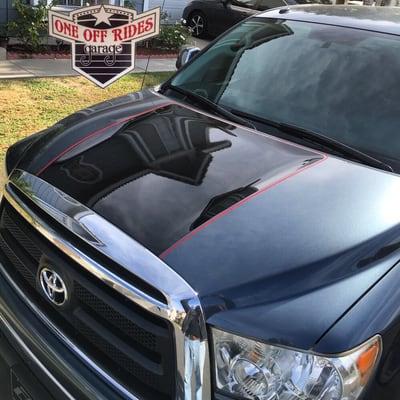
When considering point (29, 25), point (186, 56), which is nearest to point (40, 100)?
point (29, 25)

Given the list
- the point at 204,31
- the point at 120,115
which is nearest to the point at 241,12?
the point at 204,31

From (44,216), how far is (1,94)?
504 cm

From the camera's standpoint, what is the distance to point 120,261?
1778 mm

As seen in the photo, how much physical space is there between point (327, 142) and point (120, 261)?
1.31 metres

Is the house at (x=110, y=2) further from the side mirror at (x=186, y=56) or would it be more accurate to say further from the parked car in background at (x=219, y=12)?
the side mirror at (x=186, y=56)

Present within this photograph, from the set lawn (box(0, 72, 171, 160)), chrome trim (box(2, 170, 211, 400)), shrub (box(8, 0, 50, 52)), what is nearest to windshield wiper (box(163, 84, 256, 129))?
chrome trim (box(2, 170, 211, 400))

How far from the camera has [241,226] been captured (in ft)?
6.48

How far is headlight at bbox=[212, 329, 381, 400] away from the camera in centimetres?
158

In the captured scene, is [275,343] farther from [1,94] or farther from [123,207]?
[1,94]

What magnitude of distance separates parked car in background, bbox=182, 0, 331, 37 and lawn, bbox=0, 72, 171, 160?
5.27m

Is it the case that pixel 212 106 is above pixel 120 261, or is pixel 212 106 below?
above

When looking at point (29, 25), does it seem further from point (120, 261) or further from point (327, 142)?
point (120, 261)

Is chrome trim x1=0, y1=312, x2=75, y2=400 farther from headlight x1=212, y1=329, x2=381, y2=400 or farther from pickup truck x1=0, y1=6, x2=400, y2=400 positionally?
headlight x1=212, y1=329, x2=381, y2=400

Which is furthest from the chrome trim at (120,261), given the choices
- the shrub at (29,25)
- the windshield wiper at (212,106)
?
the shrub at (29,25)
